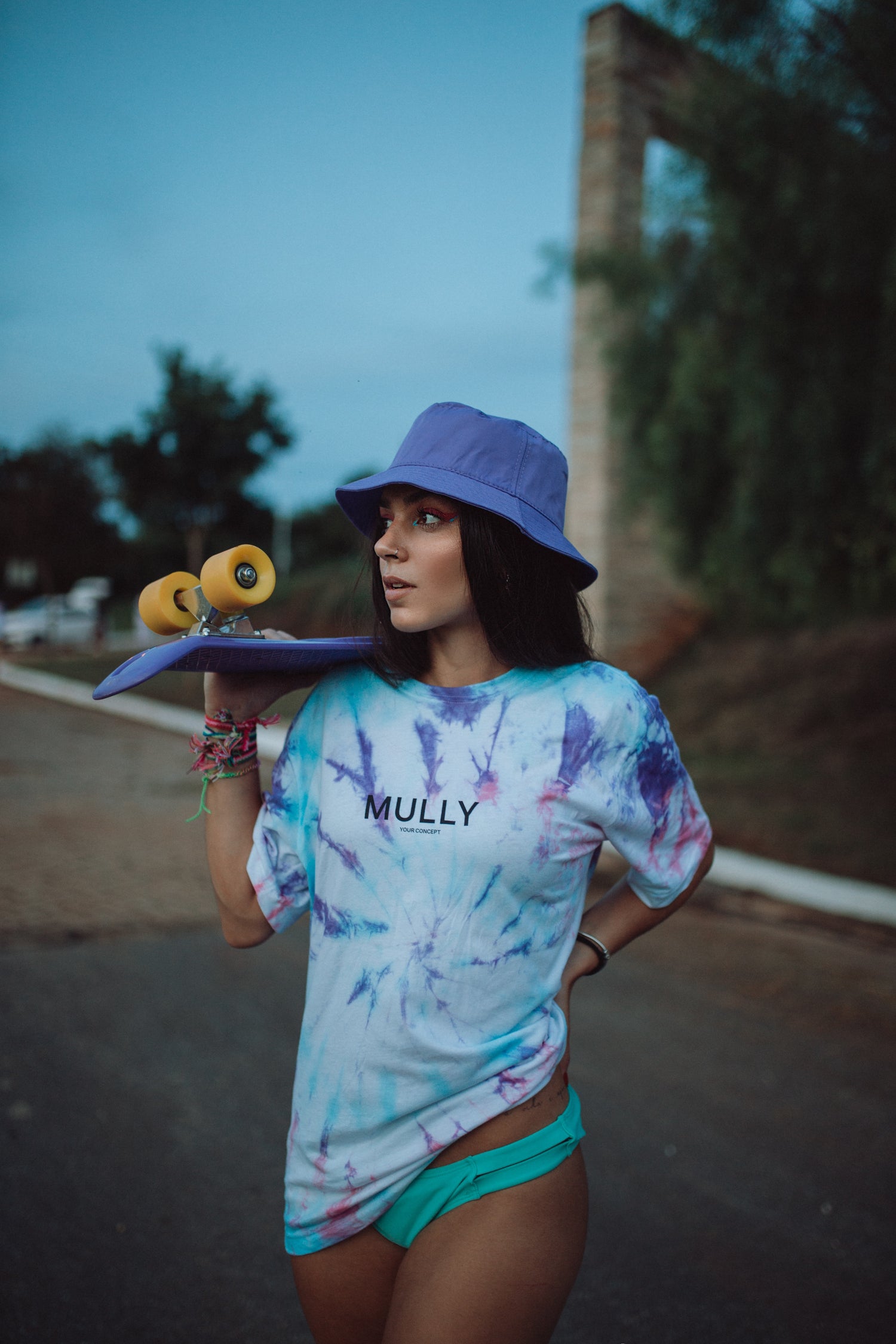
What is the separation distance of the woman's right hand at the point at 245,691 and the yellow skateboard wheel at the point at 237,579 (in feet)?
0.44

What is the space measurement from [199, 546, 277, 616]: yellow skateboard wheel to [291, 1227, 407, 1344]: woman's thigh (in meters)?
0.99

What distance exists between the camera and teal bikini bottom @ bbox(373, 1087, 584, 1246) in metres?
1.53

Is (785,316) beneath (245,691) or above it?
above

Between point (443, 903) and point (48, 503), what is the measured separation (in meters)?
26.7

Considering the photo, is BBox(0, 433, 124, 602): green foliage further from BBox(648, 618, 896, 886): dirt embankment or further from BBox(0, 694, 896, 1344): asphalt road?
BBox(0, 694, 896, 1344): asphalt road

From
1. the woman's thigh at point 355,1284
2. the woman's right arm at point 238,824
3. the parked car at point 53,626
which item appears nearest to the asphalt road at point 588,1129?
the woman's thigh at point 355,1284

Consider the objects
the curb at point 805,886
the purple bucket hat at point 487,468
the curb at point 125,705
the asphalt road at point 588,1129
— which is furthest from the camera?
the curb at point 125,705

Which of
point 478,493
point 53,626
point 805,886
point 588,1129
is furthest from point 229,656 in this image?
point 53,626

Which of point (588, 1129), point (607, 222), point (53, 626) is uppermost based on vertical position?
point (607, 222)

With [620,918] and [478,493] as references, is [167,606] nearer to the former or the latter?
[478,493]

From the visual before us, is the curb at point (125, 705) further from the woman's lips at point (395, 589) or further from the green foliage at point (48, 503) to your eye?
the woman's lips at point (395, 589)

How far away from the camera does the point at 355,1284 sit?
1.58 metres

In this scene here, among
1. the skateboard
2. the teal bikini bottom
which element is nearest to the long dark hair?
the skateboard

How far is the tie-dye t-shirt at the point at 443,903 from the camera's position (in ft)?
5.12
